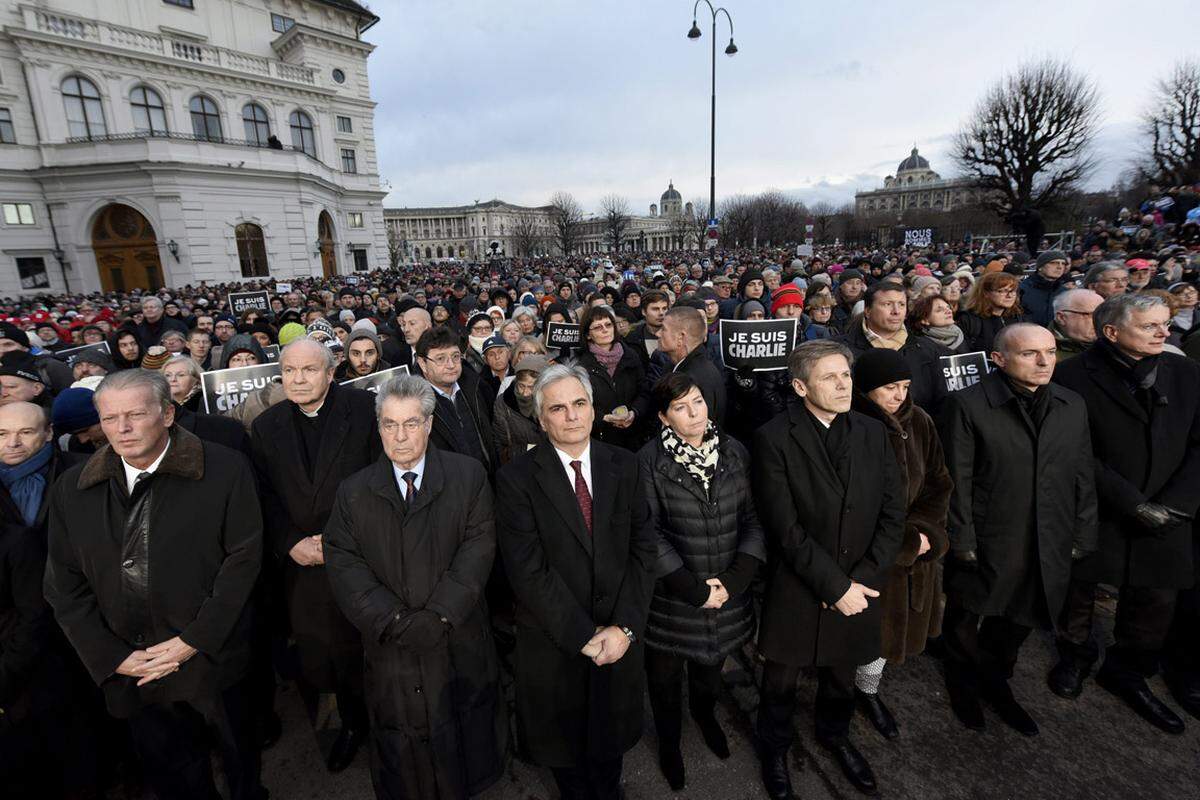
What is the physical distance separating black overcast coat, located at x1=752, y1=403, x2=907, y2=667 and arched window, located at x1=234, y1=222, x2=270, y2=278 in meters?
38.0

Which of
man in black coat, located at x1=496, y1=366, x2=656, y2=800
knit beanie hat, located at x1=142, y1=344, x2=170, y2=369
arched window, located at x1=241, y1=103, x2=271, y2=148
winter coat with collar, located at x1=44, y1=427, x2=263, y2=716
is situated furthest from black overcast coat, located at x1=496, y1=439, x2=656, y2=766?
arched window, located at x1=241, y1=103, x2=271, y2=148

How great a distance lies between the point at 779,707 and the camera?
2953 mm

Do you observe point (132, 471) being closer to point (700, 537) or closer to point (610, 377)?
point (700, 537)

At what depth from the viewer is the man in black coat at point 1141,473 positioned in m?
3.23

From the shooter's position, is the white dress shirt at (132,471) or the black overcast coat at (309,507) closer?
the white dress shirt at (132,471)

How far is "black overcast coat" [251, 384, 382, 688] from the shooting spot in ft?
10.1

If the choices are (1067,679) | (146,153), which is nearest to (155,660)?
(1067,679)

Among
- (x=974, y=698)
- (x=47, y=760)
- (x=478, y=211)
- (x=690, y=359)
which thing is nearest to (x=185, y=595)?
(x=47, y=760)

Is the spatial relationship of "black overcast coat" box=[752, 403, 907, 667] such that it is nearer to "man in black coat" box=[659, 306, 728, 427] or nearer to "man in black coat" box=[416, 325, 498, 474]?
"man in black coat" box=[659, 306, 728, 427]

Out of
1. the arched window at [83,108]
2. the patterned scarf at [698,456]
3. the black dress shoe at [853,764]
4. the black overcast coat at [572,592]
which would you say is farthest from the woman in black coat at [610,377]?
the arched window at [83,108]

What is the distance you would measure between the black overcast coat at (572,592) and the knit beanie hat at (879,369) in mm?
1415

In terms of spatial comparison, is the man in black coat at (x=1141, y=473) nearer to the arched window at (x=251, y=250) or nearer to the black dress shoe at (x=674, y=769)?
the black dress shoe at (x=674, y=769)

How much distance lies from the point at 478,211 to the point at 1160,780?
146 metres

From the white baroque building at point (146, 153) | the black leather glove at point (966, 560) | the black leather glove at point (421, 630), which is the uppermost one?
the white baroque building at point (146, 153)
